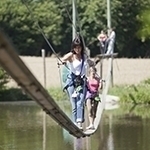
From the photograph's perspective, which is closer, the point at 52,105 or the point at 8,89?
the point at 52,105

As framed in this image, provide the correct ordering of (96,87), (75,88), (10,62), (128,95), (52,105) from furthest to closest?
(128,95) → (96,87) → (75,88) → (52,105) → (10,62)

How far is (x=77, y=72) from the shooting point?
11.0 m

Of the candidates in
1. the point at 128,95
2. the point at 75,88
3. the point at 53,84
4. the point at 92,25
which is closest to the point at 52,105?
the point at 75,88

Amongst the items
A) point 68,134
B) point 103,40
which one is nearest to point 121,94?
point 103,40

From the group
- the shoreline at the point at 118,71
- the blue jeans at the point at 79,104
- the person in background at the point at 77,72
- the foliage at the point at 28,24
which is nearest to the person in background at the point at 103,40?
the shoreline at the point at 118,71

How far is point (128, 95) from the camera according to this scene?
26.3m

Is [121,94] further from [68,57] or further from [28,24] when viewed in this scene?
[28,24]

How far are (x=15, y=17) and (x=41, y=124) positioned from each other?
2917 centimetres

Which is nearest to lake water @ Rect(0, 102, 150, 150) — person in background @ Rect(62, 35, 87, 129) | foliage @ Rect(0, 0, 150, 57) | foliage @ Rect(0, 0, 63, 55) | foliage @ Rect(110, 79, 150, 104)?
foliage @ Rect(110, 79, 150, 104)

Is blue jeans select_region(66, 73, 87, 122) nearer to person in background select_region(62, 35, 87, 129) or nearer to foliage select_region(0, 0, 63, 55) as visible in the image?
person in background select_region(62, 35, 87, 129)

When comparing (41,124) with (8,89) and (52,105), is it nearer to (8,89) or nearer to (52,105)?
(8,89)

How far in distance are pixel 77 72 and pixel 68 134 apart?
19.8 feet

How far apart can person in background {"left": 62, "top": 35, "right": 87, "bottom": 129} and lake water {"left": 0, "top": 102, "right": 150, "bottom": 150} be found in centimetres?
293

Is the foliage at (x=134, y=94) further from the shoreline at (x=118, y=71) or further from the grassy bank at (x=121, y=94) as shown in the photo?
the shoreline at (x=118, y=71)
